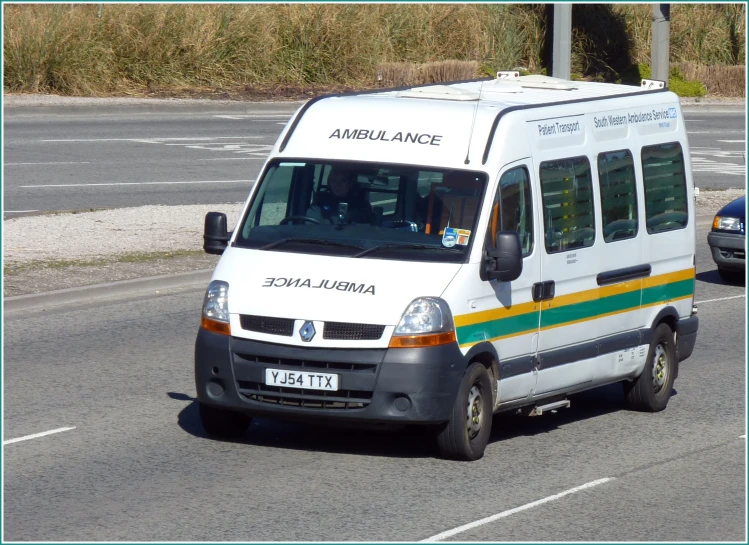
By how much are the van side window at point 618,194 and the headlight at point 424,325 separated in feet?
7.00

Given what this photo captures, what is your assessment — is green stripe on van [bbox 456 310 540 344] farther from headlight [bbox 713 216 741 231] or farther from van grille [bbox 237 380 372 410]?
headlight [bbox 713 216 741 231]

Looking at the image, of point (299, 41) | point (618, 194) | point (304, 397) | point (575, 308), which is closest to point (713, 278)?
point (618, 194)

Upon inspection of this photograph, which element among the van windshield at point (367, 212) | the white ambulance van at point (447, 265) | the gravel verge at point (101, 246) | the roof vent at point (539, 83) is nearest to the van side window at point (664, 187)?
the white ambulance van at point (447, 265)

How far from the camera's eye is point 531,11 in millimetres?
43281

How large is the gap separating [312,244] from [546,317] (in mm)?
1739

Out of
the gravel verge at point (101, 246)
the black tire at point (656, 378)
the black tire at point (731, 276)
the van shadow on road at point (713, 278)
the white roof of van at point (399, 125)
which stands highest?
the white roof of van at point (399, 125)

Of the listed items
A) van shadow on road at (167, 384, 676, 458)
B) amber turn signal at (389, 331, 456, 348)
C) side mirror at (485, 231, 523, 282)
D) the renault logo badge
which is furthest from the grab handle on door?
the renault logo badge

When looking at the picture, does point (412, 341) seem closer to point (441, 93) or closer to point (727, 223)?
point (441, 93)

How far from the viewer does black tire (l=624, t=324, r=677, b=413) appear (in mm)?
10352

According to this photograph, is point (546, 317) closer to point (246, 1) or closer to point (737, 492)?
point (737, 492)

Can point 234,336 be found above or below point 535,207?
below

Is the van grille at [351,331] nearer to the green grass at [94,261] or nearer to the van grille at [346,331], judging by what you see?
the van grille at [346,331]

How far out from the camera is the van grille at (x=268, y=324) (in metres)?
8.21

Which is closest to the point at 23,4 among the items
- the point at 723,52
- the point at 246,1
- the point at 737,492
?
the point at 246,1
